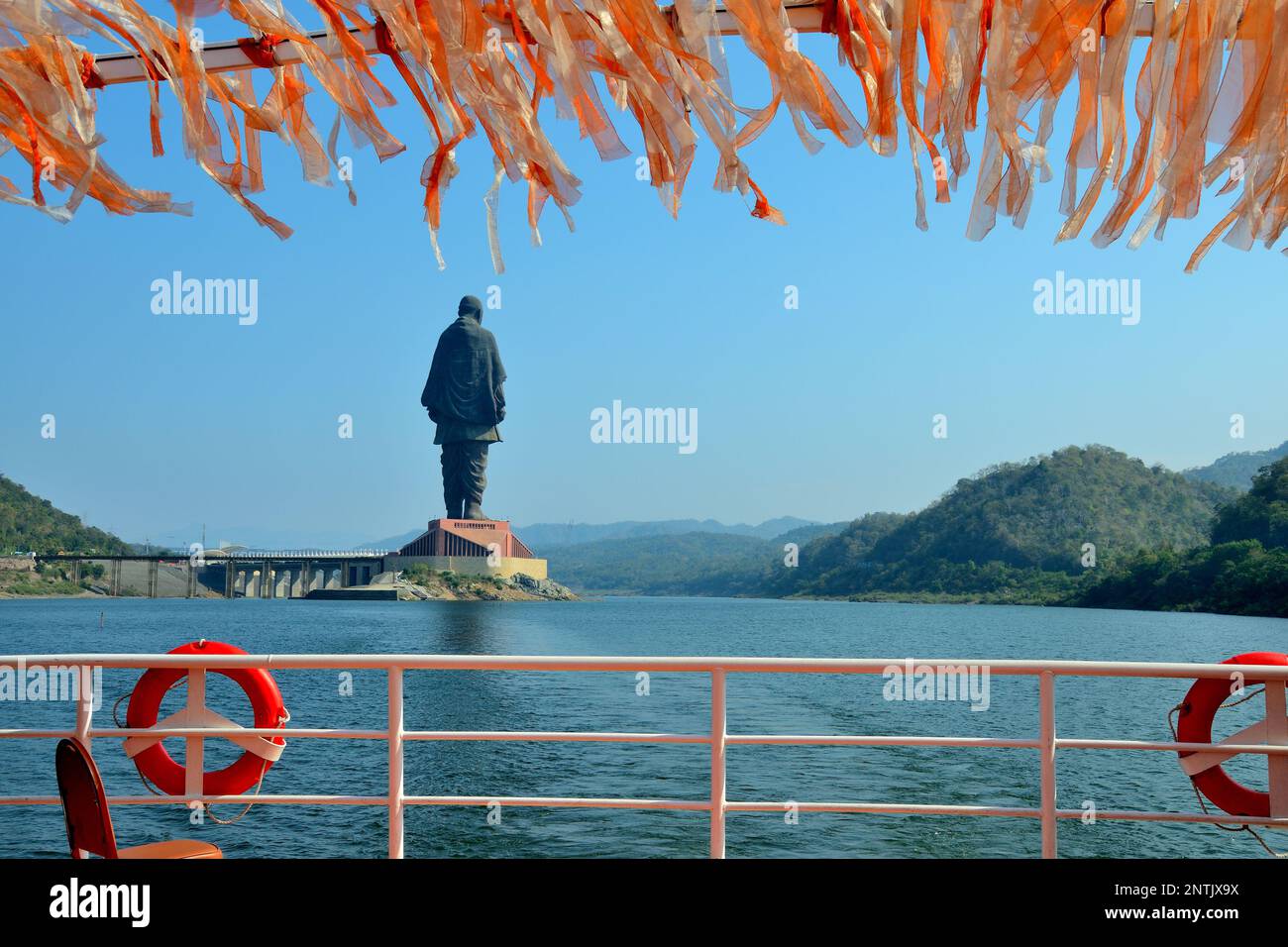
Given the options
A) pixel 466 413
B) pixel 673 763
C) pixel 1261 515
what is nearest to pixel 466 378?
pixel 466 413

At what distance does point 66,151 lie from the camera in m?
2.77

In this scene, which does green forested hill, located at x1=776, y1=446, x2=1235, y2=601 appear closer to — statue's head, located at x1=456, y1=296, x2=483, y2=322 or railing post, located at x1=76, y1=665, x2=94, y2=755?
statue's head, located at x1=456, y1=296, x2=483, y2=322

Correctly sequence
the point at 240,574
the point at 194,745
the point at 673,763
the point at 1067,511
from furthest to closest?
the point at 240,574
the point at 1067,511
the point at 673,763
the point at 194,745

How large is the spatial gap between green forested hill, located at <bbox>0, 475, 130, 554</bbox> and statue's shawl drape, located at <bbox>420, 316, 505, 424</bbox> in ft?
110

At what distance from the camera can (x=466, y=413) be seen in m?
98.8

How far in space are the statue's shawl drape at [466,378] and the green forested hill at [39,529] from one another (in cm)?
3355

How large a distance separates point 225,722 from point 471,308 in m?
103

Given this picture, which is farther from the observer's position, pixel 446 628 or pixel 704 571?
pixel 704 571

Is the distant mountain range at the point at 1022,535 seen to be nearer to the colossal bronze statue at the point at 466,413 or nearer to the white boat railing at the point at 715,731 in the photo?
the colossal bronze statue at the point at 466,413

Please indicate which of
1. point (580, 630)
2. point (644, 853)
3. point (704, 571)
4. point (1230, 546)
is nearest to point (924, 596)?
point (1230, 546)

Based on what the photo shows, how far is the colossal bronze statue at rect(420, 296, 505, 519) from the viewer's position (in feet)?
324

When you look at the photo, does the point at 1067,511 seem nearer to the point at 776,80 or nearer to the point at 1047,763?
the point at 1047,763
